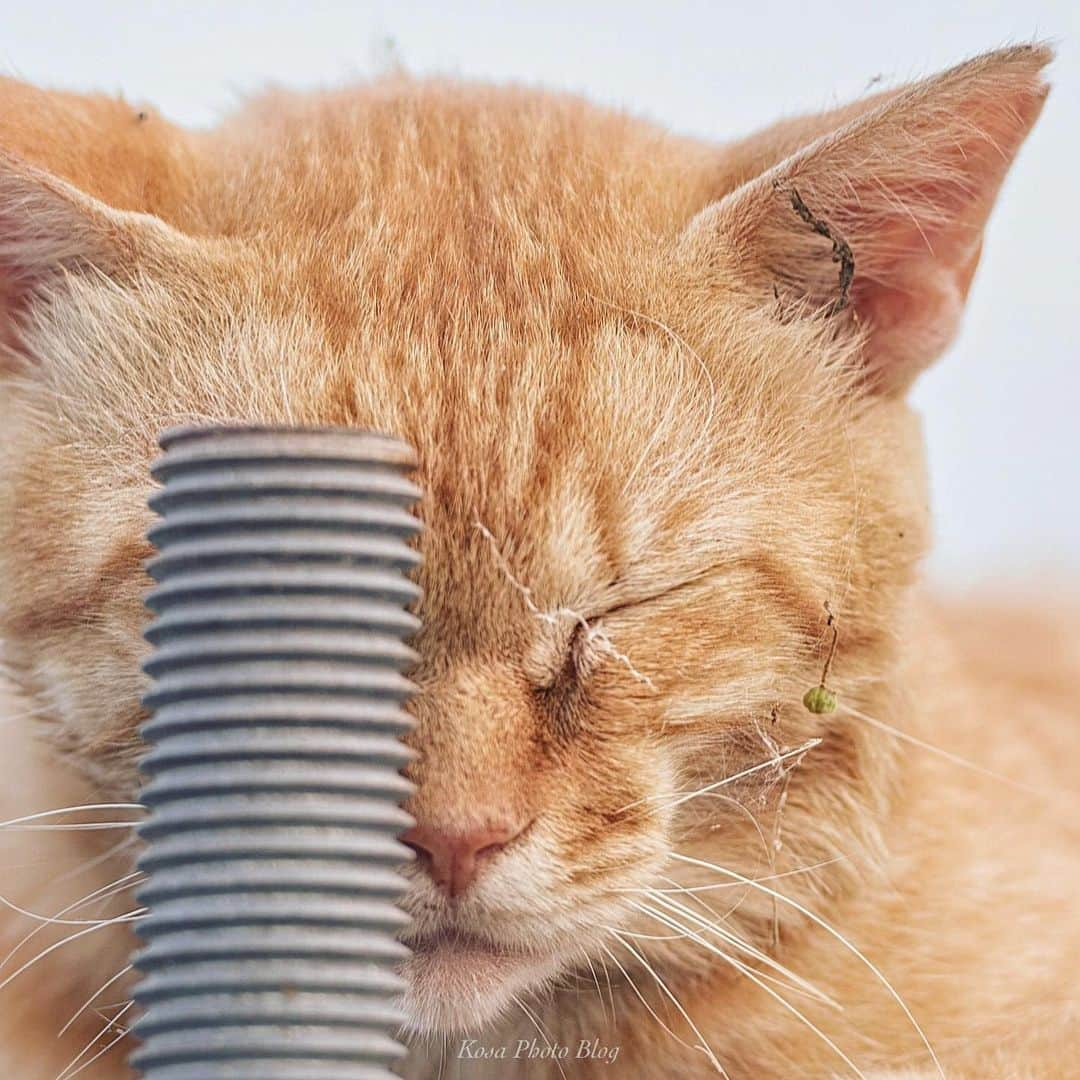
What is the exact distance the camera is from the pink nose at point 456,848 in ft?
3.12

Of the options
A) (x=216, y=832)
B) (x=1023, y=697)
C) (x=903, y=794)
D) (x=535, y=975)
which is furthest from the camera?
(x=1023, y=697)

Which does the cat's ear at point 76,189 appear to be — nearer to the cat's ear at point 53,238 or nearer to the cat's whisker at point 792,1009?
the cat's ear at point 53,238

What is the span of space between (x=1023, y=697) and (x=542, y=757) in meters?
1.49

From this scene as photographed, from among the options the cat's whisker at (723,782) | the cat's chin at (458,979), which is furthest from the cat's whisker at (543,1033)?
the cat's whisker at (723,782)

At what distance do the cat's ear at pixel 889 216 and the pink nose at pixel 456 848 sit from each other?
58 cm

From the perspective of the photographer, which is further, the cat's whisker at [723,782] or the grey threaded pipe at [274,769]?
the cat's whisker at [723,782]

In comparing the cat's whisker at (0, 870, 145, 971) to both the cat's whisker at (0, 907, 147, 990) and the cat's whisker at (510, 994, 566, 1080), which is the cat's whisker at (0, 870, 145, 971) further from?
the cat's whisker at (510, 994, 566, 1080)

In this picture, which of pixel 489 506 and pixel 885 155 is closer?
pixel 489 506

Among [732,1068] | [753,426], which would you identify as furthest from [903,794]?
[753,426]

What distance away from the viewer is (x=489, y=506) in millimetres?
1050

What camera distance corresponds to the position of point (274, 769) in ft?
2.50

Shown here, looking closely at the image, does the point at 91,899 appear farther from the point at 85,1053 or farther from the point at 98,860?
the point at 85,1053

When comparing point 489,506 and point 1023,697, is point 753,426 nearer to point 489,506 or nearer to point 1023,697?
point 489,506

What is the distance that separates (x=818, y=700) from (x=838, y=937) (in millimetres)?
291
